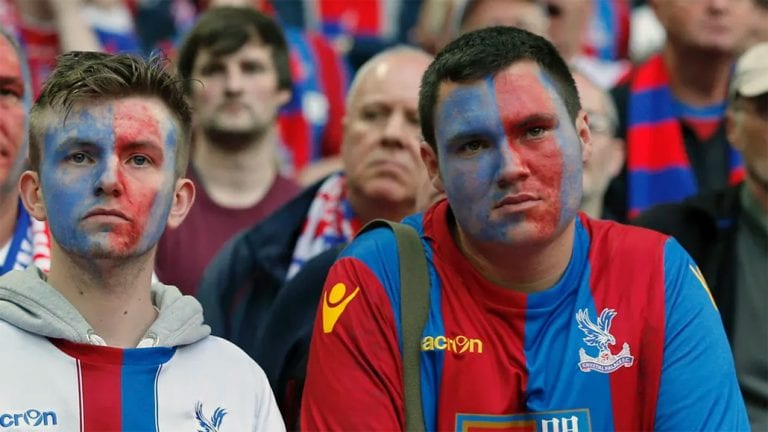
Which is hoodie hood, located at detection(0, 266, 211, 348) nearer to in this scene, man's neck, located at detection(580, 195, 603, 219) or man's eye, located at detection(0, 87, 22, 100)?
man's eye, located at detection(0, 87, 22, 100)

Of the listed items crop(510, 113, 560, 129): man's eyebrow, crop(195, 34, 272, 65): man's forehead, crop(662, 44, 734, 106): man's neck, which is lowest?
crop(510, 113, 560, 129): man's eyebrow

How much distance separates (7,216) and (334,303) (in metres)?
1.27

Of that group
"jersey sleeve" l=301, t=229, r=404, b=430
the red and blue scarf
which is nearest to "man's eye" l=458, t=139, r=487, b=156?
"jersey sleeve" l=301, t=229, r=404, b=430

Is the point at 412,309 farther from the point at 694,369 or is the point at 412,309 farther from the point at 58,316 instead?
the point at 58,316

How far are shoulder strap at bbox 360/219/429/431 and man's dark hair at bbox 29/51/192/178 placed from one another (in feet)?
1.97

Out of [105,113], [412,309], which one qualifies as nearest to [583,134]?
[412,309]

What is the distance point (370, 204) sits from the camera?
5359mm

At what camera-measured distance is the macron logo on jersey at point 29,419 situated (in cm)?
325

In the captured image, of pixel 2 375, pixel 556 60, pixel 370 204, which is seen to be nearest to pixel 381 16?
pixel 370 204

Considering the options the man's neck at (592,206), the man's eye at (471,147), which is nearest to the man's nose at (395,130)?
the man's neck at (592,206)

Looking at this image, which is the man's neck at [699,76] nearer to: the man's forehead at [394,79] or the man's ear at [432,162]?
the man's forehead at [394,79]

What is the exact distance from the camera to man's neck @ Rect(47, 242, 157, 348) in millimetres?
3488

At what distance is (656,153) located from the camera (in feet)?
19.8

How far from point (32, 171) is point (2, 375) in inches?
21.4
